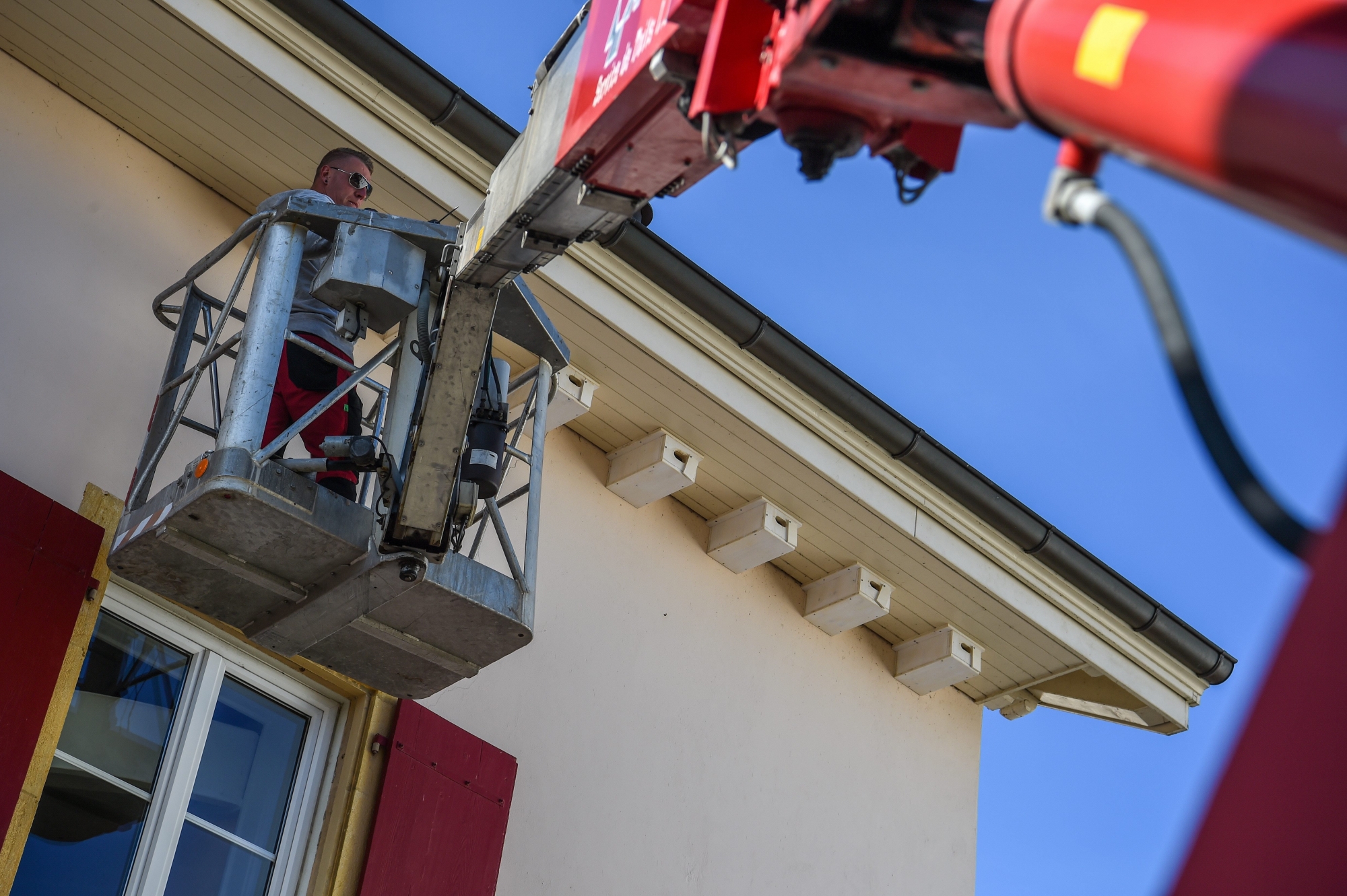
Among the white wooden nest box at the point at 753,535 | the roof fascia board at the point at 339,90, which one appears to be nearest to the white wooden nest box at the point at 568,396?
the roof fascia board at the point at 339,90

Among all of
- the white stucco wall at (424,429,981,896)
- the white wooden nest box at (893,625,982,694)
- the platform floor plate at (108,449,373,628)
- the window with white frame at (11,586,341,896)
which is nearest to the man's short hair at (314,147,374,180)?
the platform floor plate at (108,449,373,628)

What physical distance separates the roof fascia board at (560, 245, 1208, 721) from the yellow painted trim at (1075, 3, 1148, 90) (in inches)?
188

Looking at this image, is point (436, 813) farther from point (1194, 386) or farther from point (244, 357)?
point (1194, 386)

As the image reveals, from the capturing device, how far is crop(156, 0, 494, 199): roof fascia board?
19.1 feet

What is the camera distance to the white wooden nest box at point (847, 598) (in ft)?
26.5

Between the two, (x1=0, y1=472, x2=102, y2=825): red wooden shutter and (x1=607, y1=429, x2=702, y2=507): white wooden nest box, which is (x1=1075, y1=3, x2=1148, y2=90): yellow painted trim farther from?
(x1=607, y1=429, x2=702, y2=507): white wooden nest box

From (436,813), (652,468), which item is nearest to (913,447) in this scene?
(652,468)

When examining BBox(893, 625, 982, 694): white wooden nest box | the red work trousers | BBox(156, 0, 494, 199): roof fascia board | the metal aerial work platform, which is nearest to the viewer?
the metal aerial work platform

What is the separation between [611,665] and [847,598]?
1574 mm

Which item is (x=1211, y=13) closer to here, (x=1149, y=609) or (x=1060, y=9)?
(x=1060, y=9)

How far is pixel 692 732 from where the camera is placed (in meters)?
7.45

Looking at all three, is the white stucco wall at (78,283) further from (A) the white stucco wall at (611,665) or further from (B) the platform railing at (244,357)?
(B) the platform railing at (244,357)

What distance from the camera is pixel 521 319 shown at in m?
5.31

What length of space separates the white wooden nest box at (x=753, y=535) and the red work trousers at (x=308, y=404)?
2.88 m
